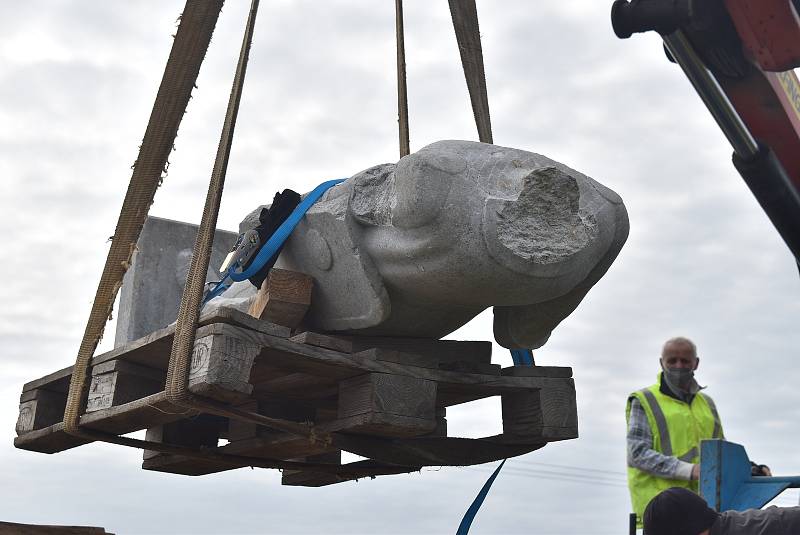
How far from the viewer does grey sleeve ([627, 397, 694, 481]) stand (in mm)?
5109

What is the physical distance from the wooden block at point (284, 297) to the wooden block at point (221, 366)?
507 millimetres

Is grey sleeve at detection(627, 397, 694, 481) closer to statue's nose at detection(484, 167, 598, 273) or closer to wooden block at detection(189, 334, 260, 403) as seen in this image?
statue's nose at detection(484, 167, 598, 273)

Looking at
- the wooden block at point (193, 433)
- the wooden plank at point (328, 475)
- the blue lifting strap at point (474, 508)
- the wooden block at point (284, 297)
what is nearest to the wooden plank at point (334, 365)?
the wooden block at point (284, 297)

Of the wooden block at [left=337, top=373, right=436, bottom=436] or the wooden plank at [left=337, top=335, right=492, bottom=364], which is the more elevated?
the wooden plank at [left=337, top=335, right=492, bottom=364]

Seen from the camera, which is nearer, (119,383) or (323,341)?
(323,341)

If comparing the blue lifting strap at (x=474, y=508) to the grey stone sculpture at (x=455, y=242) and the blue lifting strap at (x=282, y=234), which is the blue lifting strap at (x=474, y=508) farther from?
the blue lifting strap at (x=282, y=234)

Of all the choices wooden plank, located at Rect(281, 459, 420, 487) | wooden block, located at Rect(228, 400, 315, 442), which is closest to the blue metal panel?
wooden plank, located at Rect(281, 459, 420, 487)

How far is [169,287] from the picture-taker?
5.77 metres

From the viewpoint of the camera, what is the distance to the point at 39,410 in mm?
5262

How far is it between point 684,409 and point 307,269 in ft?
6.43

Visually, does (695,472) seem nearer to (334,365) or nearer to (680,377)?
(680,377)

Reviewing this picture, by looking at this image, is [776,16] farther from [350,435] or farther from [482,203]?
[350,435]

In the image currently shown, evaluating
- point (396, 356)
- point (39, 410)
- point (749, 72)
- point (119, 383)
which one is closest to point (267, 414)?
point (119, 383)

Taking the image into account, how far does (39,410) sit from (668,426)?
2.84 meters
